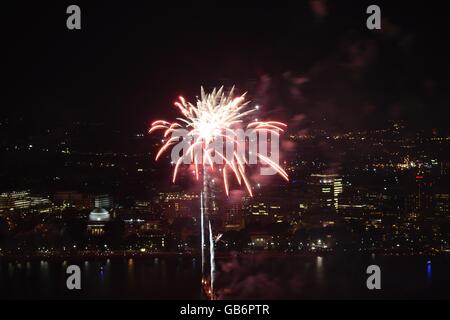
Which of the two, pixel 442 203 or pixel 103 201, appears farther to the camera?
pixel 103 201

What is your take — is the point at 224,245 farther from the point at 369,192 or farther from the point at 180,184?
the point at 369,192

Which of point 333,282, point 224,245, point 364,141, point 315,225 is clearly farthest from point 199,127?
point 364,141

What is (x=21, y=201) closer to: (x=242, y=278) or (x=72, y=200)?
(x=72, y=200)

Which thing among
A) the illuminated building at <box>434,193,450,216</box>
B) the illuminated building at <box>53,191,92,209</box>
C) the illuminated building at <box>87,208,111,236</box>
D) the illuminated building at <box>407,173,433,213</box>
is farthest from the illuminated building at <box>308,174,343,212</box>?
the illuminated building at <box>53,191,92,209</box>

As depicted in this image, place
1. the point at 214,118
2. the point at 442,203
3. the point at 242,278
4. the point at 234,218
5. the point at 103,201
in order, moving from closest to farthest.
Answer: the point at 214,118, the point at 242,278, the point at 234,218, the point at 442,203, the point at 103,201

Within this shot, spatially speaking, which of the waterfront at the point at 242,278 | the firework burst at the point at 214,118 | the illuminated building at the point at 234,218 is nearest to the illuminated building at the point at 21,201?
the waterfront at the point at 242,278

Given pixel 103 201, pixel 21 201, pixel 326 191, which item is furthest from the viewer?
pixel 103 201

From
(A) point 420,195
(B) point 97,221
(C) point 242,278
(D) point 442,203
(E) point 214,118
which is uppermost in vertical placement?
(E) point 214,118

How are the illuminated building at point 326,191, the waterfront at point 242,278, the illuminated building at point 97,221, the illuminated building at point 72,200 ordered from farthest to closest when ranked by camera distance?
1. the illuminated building at point 72,200
2. the illuminated building at point 326,191
3. the illuminated building at point 97,221
4. the waterfront at point 242,278

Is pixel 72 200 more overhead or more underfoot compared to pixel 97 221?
more overhead

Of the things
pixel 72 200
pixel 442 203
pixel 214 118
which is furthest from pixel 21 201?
pixel 442 203

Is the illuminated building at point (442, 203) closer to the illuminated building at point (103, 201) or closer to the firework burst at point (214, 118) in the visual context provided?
the firework burst at point (214, 118)
